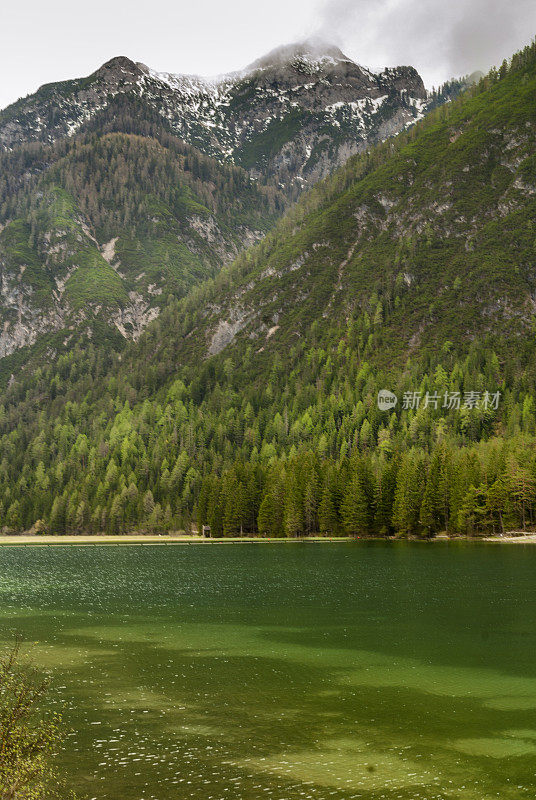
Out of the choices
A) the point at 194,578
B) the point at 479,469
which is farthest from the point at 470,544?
the point at 194,578

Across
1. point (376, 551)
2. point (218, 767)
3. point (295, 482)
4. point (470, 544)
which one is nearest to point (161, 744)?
point (218, 767)

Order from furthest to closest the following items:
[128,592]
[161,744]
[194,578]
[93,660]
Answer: [194,578] < [128,592] < [93,660] < [161,744]

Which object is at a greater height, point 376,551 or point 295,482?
point 295,482

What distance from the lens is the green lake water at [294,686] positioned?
83.9 ft

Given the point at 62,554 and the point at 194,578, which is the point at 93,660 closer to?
the point at 194,578

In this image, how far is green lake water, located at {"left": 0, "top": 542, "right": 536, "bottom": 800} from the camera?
25.6m

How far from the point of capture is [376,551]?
444 feet

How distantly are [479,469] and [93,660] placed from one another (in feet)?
443

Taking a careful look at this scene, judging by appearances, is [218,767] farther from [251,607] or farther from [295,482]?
[295,482]

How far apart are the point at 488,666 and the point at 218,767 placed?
22.2 m

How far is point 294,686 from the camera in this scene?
38250 mm

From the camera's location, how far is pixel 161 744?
1143 inches

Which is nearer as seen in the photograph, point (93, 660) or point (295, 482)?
point (93, 660)

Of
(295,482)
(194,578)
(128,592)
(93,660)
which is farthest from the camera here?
(295,482)
